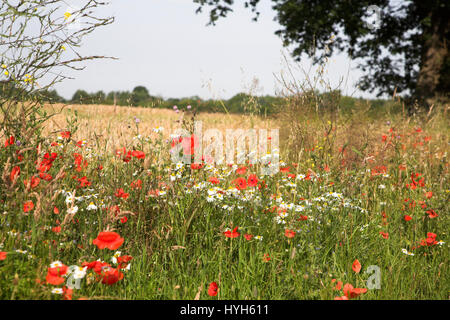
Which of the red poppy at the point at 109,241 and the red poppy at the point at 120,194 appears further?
the red poppy at the point at 120,194

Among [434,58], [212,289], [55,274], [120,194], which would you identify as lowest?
[212,289]

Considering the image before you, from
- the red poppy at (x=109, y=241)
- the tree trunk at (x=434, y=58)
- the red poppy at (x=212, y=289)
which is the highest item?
the tree trunk at (x=434, y=58)

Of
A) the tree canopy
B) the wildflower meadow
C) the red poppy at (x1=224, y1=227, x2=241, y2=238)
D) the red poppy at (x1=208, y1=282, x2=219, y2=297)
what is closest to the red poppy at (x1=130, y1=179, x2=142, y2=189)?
the wildflower meadow

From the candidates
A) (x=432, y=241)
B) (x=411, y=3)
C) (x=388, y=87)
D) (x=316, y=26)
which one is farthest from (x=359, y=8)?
(x=432, y=241)

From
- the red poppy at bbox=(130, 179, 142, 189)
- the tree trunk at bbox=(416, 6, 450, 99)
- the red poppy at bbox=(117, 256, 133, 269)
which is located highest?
the tree trunk at bbox=(416, 6, 450, 99)

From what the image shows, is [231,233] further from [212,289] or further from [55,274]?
[55,274]

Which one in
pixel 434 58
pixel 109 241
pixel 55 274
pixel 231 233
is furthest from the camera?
pixel 434 58

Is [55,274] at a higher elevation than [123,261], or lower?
higher

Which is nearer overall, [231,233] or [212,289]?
[212,289]

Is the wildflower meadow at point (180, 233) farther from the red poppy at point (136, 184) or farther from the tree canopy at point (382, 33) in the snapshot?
the tree canopy at point (382, 33)

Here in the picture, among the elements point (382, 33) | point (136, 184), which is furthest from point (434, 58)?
point (136, 184)

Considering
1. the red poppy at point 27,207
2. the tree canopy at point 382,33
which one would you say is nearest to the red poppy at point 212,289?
the red poppy at point 27,207

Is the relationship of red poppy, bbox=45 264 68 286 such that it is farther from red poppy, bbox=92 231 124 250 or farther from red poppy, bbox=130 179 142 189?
red poppy, bbox=130 179 142 189
